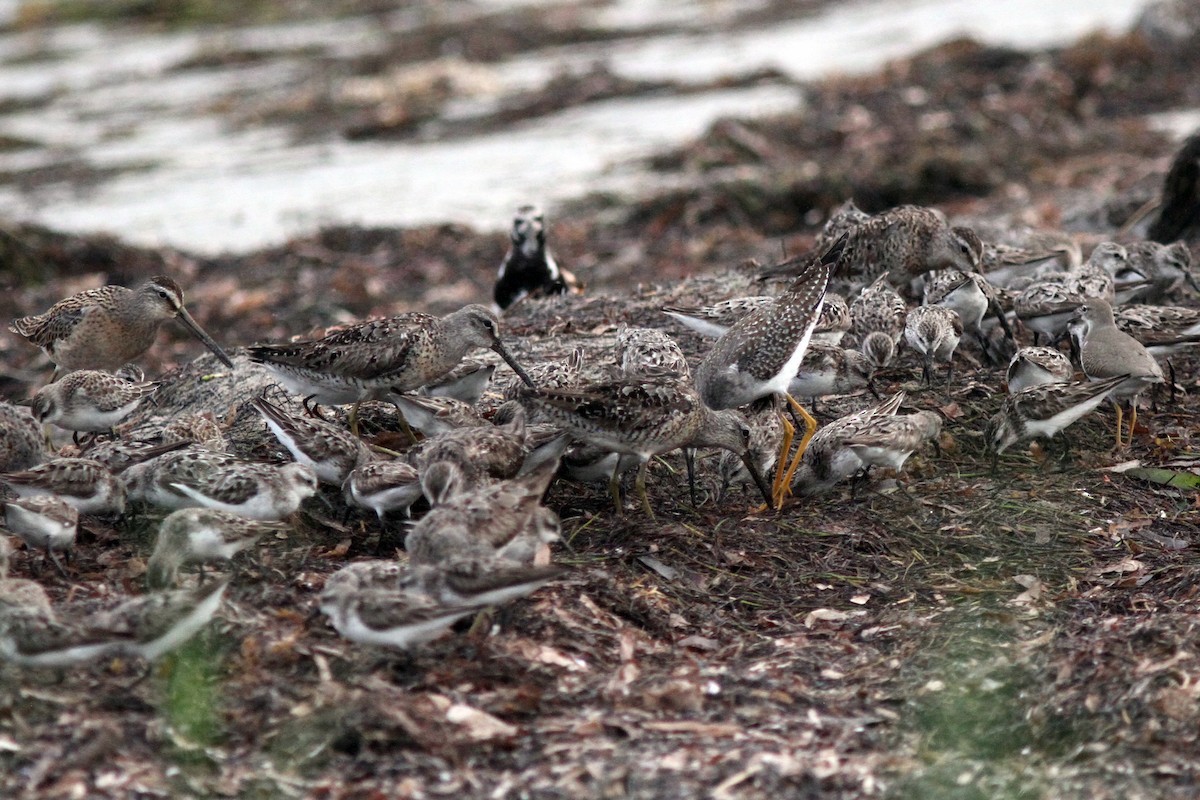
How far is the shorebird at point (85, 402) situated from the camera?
8094 millimetres

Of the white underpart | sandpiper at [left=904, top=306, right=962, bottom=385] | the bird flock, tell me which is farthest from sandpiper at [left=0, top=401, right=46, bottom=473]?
sandpiper at [left=904, top=306, right=962, bottom=385]

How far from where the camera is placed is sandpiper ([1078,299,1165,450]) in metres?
7.88

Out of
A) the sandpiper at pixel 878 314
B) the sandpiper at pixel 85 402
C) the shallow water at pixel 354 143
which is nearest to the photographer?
the sandpiper at pixel 85 402

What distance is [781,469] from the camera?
25.2ft

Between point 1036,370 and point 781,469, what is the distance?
66.4 inches

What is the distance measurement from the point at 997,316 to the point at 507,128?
483 inches

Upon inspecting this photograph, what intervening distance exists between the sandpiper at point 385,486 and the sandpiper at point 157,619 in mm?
1250

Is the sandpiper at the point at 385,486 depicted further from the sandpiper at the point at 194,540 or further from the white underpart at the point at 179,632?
the white underpart at the point at 179,632

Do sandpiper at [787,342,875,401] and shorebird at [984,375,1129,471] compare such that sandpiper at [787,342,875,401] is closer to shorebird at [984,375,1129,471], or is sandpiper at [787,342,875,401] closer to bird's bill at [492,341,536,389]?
shorebird at [984,375,1129,471]

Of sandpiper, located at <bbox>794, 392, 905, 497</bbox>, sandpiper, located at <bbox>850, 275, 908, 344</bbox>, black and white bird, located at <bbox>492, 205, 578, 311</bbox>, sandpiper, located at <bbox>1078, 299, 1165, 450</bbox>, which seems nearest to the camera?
sandpiper, located at <bbox>794, 392, 905, 497</bbox>

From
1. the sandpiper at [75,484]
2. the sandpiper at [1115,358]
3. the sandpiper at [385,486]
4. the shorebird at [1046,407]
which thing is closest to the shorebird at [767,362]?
the shorebird at [1046,407]

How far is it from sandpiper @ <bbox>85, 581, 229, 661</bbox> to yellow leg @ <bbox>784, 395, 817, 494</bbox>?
3234 millimetres

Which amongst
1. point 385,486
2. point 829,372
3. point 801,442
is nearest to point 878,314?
point 829,372

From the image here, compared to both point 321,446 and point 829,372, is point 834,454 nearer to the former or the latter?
point 829,372
